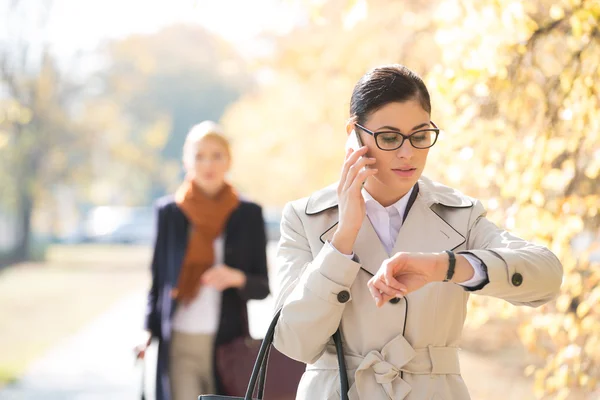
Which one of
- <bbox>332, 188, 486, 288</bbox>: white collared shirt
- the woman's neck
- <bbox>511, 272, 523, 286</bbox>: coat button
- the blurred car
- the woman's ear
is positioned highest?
the woman's ear

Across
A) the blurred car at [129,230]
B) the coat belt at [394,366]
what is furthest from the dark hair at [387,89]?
the blurred car at [129,230]

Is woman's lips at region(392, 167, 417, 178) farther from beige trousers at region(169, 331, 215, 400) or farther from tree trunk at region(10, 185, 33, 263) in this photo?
tree trunk at region(10, 185, 33, 263)

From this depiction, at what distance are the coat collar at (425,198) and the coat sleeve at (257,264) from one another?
2763 millimetres

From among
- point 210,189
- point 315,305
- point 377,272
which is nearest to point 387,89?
point 377,272

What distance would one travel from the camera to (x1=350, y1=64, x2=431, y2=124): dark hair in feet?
8.88

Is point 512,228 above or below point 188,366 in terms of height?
above

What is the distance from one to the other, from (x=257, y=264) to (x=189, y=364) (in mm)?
700

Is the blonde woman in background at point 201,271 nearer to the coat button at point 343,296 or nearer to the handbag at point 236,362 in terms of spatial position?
the handbag at point 236,362

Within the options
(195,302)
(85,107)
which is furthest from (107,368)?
(85,107)

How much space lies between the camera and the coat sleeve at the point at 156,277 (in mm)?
5582

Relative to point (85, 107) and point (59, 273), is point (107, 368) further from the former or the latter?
point (85, 107)

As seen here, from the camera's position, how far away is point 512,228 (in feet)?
17.8

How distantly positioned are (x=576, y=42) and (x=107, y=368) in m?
9.51

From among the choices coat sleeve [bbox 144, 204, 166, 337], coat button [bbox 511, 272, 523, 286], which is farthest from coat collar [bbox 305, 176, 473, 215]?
coat sleeve [bbox 144, 204, 166, 337]
